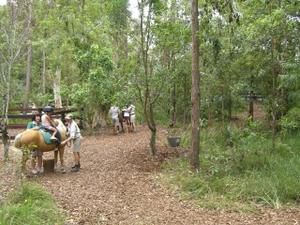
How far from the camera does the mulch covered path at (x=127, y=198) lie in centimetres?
711

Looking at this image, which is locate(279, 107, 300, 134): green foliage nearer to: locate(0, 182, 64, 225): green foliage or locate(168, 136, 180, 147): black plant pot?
locate(168, 136, 180, 147): black plant pot

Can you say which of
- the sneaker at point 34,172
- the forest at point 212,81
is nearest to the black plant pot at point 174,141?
the forest at point 212,81

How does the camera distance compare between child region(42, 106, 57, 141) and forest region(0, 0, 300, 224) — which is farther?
child region(42, 106, 57, 141)

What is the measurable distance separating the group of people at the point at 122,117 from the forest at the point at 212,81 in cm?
66

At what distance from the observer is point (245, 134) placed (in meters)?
11.9

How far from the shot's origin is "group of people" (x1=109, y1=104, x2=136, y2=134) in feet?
61.0

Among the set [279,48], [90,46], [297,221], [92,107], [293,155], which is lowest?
[297,221]

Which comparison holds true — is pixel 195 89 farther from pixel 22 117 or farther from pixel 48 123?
pixel 22 117

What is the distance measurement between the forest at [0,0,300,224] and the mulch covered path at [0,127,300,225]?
364 millimetres

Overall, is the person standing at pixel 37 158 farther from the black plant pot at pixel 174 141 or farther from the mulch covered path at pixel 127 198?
the black plant pot at pixel 174 141

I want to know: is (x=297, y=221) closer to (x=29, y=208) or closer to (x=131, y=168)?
(x=29, y=208)

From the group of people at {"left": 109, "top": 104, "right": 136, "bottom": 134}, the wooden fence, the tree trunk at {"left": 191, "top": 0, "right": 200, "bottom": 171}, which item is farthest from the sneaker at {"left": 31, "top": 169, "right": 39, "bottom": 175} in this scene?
the group of people at {"left": 109, "top": 104, "right": 136, "bottom": 134}

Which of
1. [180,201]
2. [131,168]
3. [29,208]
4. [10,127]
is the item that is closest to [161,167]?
[131,168]

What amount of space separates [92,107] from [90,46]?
2725mm
